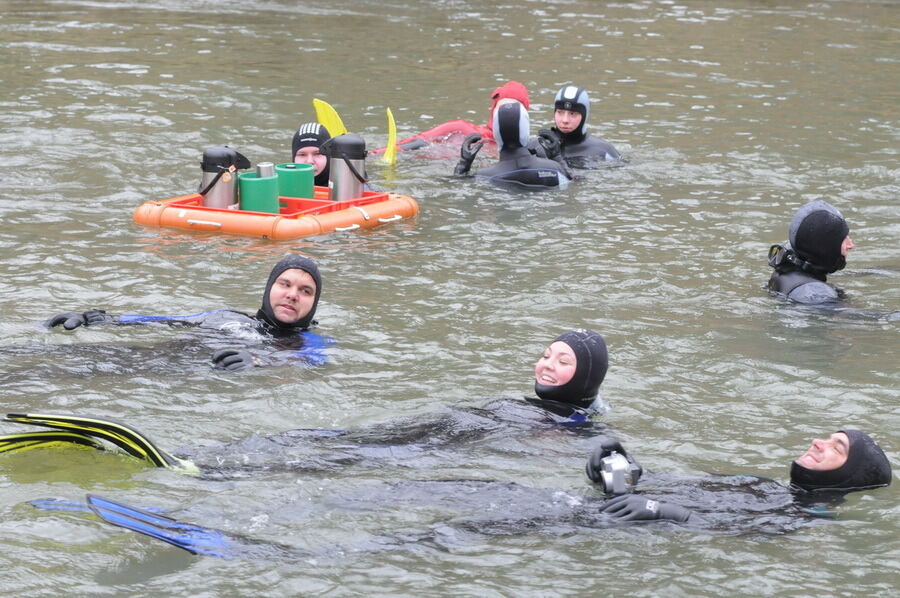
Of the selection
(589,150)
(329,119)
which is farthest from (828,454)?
(589,150)

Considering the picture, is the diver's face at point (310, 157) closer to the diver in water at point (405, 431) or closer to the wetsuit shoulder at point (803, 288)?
the wetsuit shoulder at point (803, 288)

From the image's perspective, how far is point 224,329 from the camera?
8469mm

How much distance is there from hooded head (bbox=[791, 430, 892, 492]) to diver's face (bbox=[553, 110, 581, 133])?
866 cm

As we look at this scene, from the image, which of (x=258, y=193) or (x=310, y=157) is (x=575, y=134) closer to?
(x=310, y=157)

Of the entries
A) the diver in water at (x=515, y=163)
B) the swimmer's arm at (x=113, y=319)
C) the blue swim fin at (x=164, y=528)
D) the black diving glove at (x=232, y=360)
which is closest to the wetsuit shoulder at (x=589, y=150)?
the diver in water at (x=515, y=163)

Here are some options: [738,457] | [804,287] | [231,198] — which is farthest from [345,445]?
[231,198]

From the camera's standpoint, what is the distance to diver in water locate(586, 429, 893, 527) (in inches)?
246

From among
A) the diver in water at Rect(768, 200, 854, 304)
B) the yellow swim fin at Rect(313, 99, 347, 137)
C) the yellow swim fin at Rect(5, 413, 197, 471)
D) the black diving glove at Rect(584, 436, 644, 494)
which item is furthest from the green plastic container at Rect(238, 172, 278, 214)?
the black diving glove at Rect(584, 436, 644, 494)

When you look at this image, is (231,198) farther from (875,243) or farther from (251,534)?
(251,534)

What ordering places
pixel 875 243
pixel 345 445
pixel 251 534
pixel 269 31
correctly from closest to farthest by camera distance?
pixel 251 534
pixel 345 445
pixel 875 243
pixel 269 31

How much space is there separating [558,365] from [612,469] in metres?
1.13

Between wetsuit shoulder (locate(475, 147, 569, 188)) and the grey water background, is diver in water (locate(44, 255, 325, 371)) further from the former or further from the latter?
wetsuit shoulder (locate(475, 147, 569, 188))

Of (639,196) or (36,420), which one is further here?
(639,196)

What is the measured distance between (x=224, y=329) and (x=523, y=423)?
2.43m
